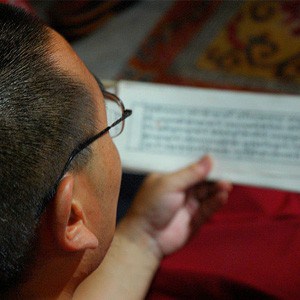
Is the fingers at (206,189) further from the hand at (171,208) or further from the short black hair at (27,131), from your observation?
the short black hair at (27,131)

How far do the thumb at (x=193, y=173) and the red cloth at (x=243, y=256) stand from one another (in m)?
0.21

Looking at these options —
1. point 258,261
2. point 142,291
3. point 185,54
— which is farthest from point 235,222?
point 185,54

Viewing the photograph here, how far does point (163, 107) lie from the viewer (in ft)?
2.92

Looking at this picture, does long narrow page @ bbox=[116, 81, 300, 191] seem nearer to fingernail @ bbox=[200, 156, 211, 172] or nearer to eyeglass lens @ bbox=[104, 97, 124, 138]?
fingernail @ bbox=[200, 156, 211, 172]

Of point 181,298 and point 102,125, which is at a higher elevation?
point 102,125

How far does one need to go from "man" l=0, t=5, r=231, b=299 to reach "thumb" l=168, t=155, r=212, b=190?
0.22m

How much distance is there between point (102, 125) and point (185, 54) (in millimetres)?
1270

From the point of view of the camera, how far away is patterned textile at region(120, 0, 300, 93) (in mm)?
1739

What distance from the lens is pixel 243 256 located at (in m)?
1.01

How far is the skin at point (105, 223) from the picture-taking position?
570 millimetres

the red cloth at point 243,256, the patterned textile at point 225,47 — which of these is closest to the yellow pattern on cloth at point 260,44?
the patterned textile at point 225,47

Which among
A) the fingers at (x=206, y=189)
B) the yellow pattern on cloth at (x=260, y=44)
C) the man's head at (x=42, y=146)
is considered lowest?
the yellow pattern on cloth at (x=260, y=44)

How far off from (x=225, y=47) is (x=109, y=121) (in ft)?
4.05

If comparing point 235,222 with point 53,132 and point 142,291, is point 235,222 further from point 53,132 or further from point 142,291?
point 53,132
